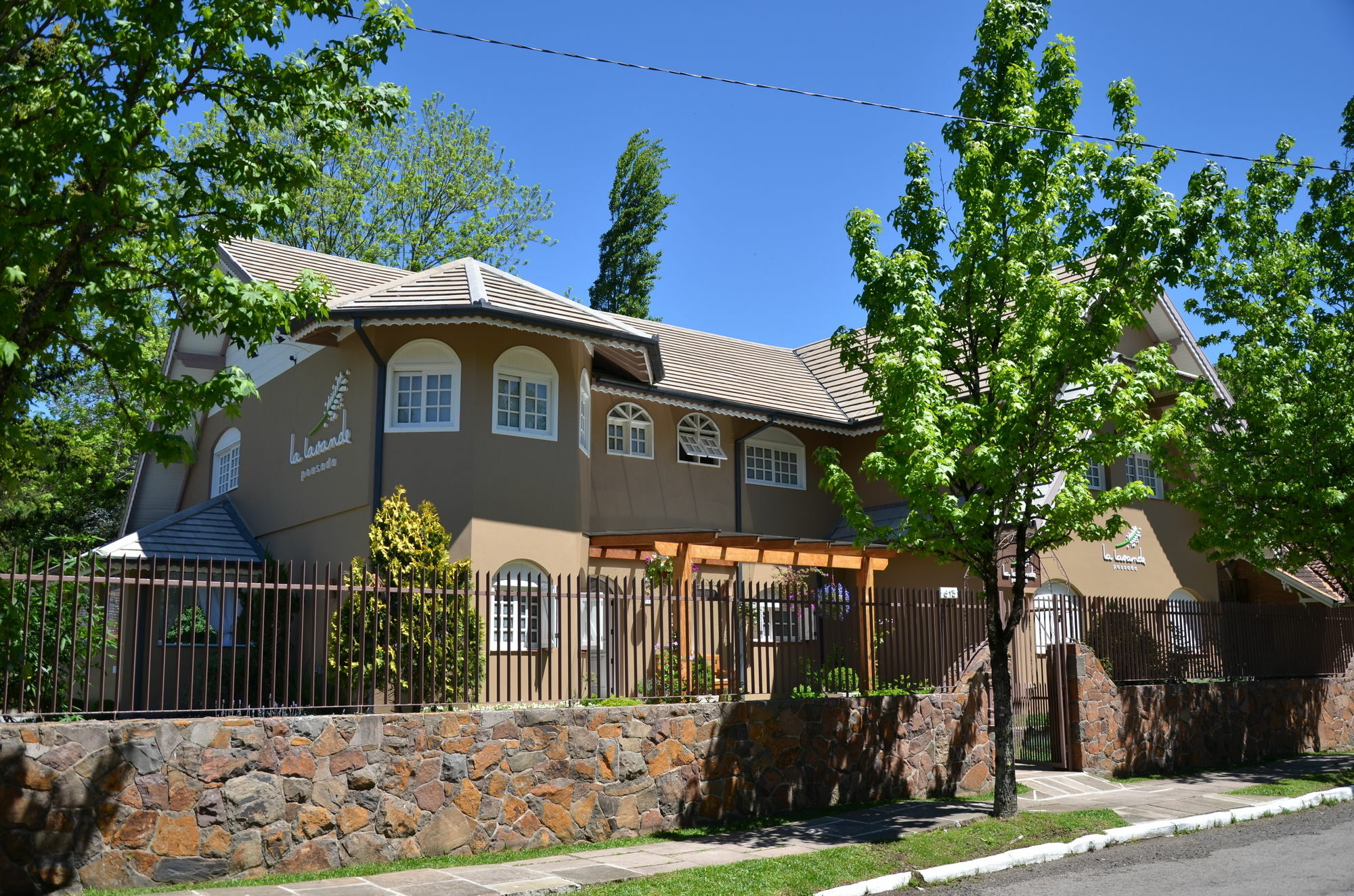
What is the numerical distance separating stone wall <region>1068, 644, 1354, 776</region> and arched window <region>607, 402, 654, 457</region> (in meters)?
9.08

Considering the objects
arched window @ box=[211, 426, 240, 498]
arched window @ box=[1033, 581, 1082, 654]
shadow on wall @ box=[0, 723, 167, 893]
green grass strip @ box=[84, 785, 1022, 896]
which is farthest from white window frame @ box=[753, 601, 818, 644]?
arched window @ box=[211, 426, 240, 498]

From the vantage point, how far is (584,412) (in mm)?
19281

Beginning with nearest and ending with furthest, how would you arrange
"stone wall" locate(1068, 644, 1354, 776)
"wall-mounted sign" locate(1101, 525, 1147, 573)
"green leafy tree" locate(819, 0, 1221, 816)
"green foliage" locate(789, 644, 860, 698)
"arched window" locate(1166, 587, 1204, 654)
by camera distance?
1. "green leafy tree" locate(819, 0, 1221, 816)
2. "green foliage" locate(789, 644, 860, 698)
3. "stone wall" locate(1068, 644, 1354, 776)
4. "arched window" locate(1166, 587, 1204, 654)
5. "wall-mounted sign" locate(1101, 525, 1147, 573)

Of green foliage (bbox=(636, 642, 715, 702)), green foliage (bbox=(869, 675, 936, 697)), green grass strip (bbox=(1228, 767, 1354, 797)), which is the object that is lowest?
green grass strip (bbox=(1228, 767, 1354, 797))

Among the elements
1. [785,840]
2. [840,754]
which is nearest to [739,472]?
[840,754]

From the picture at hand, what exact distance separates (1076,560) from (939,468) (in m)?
12.0

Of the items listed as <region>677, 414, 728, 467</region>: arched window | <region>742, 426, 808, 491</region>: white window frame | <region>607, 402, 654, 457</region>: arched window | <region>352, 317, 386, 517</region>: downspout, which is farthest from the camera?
<region>742, 426, 808, 491</region>: white window frame

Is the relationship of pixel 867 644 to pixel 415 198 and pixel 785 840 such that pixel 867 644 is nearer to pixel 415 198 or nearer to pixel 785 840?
pixel 785 840

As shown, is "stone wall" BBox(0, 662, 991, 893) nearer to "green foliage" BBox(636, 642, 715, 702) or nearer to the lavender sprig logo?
"green foliage" BBox(636, 642, 715, 702)

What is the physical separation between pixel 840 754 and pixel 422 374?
864 centimetres

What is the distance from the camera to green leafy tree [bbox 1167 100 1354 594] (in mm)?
18344

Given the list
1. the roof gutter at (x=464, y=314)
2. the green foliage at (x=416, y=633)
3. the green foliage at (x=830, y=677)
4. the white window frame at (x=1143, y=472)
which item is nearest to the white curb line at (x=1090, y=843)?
the green foliage at (x=830, y=677)

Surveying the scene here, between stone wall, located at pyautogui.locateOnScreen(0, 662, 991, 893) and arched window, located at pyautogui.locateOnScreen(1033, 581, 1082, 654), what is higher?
arched window, located at pyautogui.locateOnScreen(1033, 581, 1082, 654)

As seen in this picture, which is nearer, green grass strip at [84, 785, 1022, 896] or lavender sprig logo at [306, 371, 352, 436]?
green grass strip at [84, 785, 1022, 896]
